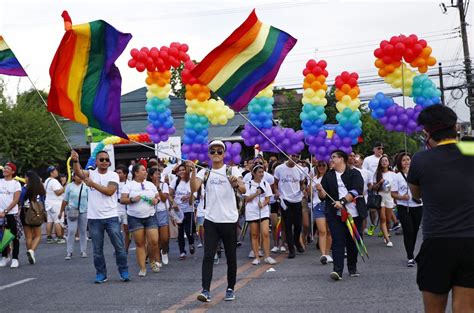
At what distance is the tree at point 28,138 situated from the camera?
3944 cm

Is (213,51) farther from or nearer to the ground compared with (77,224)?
farther from the ground

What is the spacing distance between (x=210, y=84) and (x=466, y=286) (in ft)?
17.2

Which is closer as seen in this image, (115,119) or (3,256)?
(115,119)

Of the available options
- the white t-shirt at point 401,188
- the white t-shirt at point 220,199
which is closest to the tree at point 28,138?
the white t-shirt at point 401,188

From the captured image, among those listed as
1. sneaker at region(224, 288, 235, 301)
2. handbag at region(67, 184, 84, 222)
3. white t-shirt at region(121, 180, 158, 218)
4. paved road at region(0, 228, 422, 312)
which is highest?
white t-shirt at region(121, 180, 158, 218)

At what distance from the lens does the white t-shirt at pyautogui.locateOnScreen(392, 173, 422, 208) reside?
10.8 metres

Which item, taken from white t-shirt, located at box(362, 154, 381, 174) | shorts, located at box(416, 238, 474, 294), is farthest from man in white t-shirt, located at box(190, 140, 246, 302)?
white t-shirt, located at box(362, 154, 381, 174)

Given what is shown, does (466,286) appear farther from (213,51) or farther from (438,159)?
(213,51)

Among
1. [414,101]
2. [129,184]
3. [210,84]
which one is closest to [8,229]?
[129,184]

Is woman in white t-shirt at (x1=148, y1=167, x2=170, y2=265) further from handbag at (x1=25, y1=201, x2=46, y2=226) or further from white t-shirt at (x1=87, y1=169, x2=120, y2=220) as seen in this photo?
handbag at (x1=25, y1=201, x2=46, y2=226)

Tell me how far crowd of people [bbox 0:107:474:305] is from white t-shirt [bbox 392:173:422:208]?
0.06ft

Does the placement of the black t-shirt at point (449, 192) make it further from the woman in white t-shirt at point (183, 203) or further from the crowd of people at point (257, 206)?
the woman in white t-shirt at point (183, 203)

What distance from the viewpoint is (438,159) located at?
488cm

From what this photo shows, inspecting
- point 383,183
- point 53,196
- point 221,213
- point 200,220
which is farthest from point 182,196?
point 53,196
